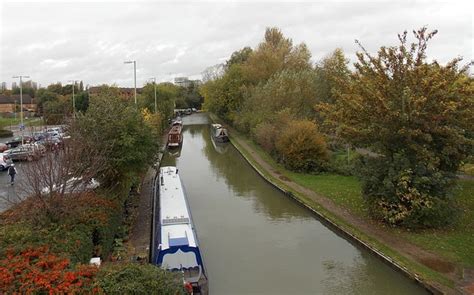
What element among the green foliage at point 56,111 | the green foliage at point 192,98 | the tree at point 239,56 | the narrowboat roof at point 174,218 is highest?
the tree at point 239,56

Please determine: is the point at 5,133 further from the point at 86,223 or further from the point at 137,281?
the point at 137,281

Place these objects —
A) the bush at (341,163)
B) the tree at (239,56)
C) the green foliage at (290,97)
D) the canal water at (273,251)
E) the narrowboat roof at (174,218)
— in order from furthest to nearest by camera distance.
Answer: the tree at (239,56), the green foliage at (290,97), the bush at (341,163), the canal water at (273,251), the narrowboat roof at (174,218)

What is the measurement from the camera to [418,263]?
14.2m

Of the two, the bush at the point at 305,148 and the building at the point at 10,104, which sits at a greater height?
the building at the point at 10,104

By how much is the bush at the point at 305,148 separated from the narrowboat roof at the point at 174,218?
10372 mm

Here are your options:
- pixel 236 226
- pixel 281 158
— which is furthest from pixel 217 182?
pixel 236 226

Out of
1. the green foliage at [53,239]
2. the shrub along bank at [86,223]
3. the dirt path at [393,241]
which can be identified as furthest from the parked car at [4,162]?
the green foliage at [53,239]

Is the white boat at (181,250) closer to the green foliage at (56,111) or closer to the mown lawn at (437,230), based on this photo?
the green foliage at (56,111)

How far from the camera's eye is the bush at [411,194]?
16.7 meters

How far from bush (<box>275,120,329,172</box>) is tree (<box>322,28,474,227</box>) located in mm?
10897

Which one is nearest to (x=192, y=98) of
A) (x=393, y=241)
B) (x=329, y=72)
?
(x=329, y=72)

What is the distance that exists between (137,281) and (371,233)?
10768 mm

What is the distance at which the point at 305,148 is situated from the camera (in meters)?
29.3

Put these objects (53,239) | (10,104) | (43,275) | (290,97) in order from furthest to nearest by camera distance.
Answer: (10,104)
(290,97)
(53,239)
(43,275)
